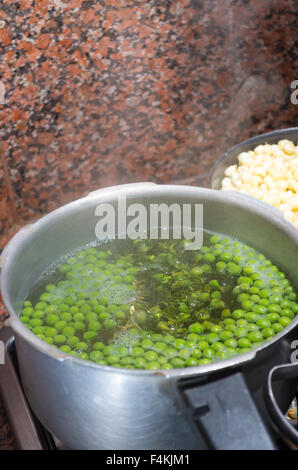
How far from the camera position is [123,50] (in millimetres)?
1488

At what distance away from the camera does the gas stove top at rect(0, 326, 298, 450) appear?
1.07 m

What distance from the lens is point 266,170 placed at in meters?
1.50

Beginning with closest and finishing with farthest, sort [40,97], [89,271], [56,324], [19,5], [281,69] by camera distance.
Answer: [56,324], [89,271], [19,5], [40,97], [281,69]

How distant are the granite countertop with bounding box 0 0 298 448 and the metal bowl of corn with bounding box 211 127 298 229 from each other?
170 millimetres

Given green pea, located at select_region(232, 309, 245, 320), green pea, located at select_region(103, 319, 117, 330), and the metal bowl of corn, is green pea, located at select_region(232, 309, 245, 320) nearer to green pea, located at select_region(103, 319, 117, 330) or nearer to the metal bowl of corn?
green pea, located at select_region(103, 319, 117, 330)

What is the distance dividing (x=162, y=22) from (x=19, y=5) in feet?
1.32

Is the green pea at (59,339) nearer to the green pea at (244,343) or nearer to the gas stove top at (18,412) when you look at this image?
the gas stove top at (18,412)

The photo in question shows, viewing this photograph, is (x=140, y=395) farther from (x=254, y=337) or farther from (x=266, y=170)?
(x=266, y=170)

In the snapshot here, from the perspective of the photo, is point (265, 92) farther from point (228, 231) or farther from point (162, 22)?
point (228, 231)

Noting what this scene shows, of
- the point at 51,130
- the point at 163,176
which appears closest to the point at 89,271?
the point at 51,130

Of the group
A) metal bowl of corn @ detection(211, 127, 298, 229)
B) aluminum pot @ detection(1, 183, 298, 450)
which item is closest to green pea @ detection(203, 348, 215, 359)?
aluminum pot @ detection(1, 183, 298, 450)

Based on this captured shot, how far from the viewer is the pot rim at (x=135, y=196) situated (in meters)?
0.76

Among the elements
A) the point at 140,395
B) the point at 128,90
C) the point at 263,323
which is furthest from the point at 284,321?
the point at 128,90

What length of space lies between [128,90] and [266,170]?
46cm
